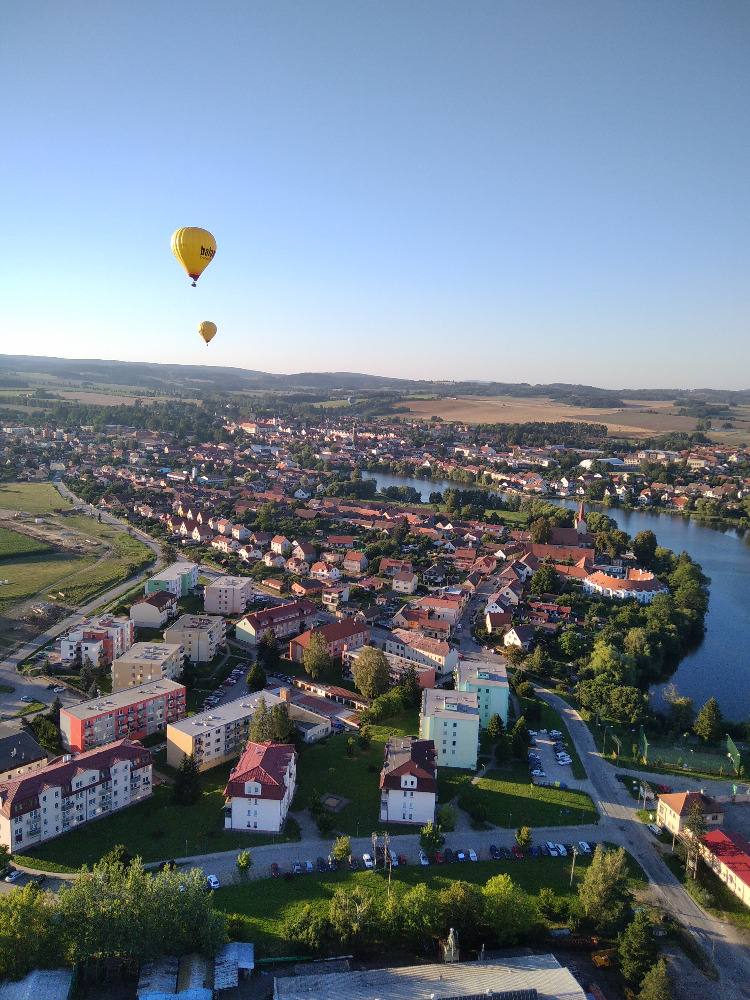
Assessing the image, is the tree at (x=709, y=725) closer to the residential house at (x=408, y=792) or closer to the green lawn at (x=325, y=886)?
the green lawn at (x=325, y=886)

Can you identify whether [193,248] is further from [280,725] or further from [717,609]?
[717,609]

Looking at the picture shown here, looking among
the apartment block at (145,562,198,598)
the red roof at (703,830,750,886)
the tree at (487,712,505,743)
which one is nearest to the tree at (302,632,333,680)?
the tree at (487,712,505,743)

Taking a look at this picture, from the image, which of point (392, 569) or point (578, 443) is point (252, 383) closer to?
point (578, 443)

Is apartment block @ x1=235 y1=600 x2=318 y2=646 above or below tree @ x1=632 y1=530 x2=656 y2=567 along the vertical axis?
below

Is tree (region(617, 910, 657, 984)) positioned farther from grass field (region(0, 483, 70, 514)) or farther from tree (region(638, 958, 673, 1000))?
grass field (region(0, 483, 70, 514))


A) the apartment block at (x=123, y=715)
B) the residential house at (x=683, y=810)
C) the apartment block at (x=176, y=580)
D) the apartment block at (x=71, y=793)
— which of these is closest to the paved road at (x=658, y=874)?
the residential house at (x=683, y=810)

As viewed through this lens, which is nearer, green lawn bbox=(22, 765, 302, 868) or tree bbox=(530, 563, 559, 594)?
green lawn bbox=(22, 765, 302, 868)
